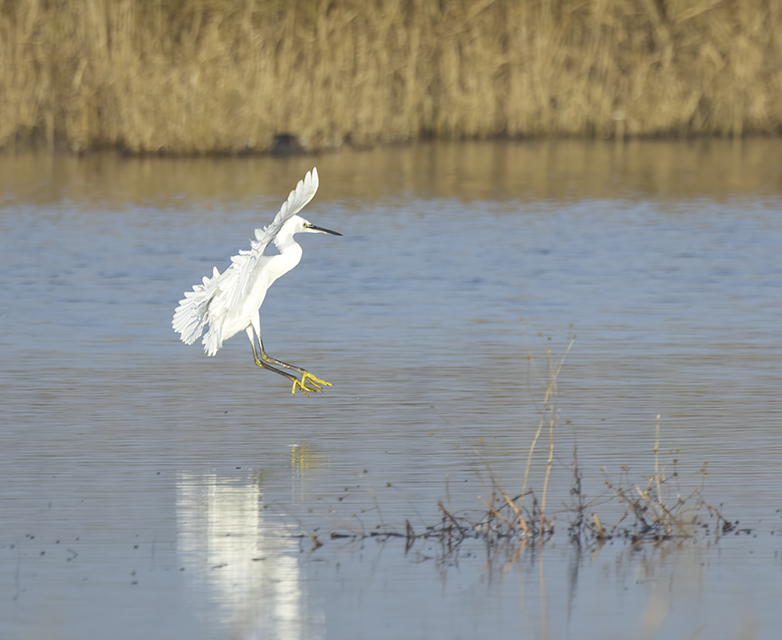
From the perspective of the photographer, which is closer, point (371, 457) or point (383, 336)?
point (371, 457)

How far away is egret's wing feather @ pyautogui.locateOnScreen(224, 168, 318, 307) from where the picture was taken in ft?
26.5

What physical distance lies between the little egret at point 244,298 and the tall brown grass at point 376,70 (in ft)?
44.1

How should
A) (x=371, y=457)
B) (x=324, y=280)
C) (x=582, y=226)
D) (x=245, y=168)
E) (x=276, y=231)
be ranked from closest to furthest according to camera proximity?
(x=371, y=457) < (x=276, y=231) < (x=324, y=280) < (x=582, y=226) < (x=245, y=168)

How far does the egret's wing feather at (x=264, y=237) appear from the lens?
8070mm

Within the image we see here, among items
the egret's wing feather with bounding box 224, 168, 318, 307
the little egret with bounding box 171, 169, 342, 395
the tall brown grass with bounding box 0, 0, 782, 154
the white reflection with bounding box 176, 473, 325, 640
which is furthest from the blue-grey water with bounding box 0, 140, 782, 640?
the tall brown grass with bounding box 0, 0, 782, 154

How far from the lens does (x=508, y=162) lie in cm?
2344

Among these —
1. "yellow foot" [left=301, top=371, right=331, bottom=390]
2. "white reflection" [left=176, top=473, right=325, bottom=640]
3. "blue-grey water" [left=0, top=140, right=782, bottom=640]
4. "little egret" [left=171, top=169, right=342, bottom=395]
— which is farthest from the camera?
"yellow foot" [left=301, top=371, right=331, bottom=390]

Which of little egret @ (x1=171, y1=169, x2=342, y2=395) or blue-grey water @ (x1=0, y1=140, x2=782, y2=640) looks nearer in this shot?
blue-grey water @ (x1=0, y1=140, x2=782, y2=640)

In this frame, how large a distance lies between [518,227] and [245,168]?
275 inches

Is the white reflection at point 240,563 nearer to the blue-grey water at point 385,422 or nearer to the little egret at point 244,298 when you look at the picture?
the blue-grey water at point 385,422

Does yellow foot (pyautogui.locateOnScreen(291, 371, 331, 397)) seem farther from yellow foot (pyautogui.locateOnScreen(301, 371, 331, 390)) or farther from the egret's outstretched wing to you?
the egret's outstretched wing

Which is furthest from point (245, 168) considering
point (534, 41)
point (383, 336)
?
point (383, 336)

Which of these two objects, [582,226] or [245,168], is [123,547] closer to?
[582,226]

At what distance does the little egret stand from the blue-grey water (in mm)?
209
